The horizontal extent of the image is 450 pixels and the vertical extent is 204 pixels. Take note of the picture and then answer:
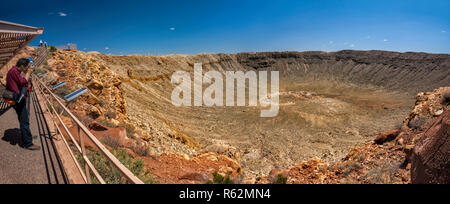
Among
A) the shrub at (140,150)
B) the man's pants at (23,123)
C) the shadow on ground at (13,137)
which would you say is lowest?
the shrub at (140,150)

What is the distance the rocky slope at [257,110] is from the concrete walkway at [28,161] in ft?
9.08

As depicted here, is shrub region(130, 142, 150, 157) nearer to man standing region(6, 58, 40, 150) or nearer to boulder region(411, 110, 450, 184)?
man standing region(6, 58, 40, 150)

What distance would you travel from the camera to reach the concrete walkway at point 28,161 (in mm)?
3236

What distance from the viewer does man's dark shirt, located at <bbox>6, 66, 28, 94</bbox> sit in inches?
157

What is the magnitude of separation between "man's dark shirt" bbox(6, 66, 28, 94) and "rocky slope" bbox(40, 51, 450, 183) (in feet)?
11.9

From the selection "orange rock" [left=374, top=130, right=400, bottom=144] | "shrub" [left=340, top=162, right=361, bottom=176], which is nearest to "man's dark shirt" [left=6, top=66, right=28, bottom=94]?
"shrub" [left=340, top=162, right=361, bottom=176]

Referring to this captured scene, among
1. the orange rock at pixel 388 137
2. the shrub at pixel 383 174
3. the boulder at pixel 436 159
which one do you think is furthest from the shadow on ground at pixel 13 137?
the orange rock at pixel 388 137

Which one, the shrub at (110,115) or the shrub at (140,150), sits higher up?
the shrub at (110,115)

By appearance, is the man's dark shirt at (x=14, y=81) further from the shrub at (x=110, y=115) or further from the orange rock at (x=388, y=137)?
the orange rock at (x=388, y=137)

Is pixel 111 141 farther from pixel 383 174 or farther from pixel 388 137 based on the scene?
pixel 388 137
